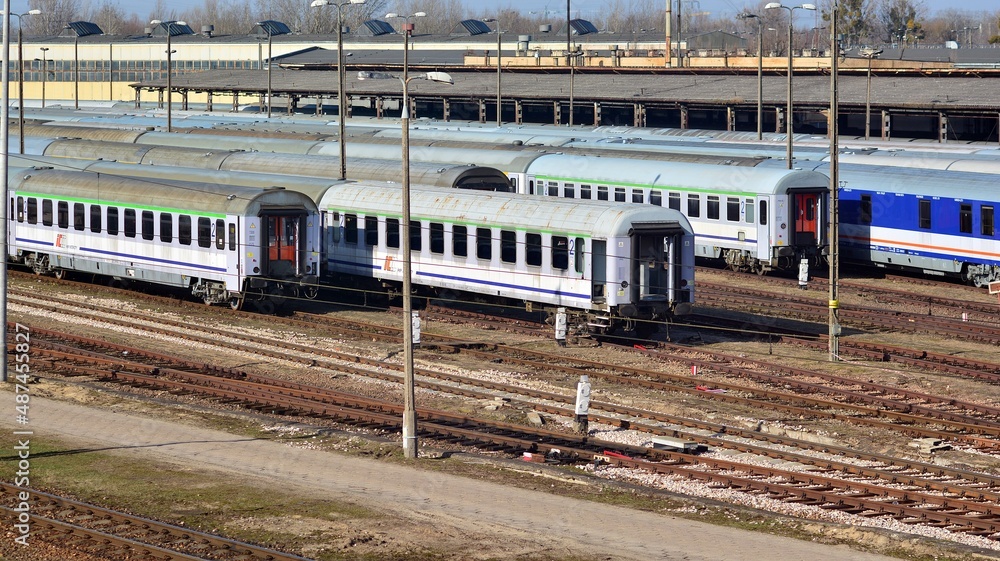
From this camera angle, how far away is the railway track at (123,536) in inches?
658

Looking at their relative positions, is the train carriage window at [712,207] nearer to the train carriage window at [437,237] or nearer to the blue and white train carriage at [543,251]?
the blue and white train carriage at [543,251]

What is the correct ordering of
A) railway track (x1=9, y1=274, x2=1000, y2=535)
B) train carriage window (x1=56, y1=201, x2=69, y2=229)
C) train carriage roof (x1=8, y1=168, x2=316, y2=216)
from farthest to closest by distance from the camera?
1. train carriage window (x1=56, y1=201, x2=69, y2=229)
2. train carriage roof (x1=8, y1=168, x2=316, y2=216)
3. railway track (x1=9, y1=274, x2=1000, y2=535)

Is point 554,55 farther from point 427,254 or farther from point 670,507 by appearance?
point 670,507

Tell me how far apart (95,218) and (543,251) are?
14.8 m

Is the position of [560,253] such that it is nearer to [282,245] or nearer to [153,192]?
[282,245]

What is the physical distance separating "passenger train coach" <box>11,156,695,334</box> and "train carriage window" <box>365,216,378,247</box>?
0.04 m

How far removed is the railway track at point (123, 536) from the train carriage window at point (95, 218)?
70.0 ft

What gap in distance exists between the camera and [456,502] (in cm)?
1928

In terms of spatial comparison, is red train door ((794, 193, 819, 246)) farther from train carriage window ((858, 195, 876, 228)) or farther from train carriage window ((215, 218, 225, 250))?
train carriage window ((215, 218, 225, 250))

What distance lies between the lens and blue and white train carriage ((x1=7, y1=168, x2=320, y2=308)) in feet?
117

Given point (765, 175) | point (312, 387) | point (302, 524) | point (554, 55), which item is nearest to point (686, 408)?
point (312, 387)

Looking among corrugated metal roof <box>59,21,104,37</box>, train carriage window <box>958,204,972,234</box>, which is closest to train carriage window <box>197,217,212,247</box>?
train carriage window <box>958,204,972,234</box>

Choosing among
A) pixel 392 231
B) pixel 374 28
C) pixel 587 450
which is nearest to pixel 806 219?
pixel 392 231

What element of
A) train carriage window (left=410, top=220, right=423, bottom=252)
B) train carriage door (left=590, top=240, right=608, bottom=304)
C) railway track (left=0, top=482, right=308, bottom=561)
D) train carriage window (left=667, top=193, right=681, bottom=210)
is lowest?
railway track (left=0, top=482, right=308, bottom=561)
